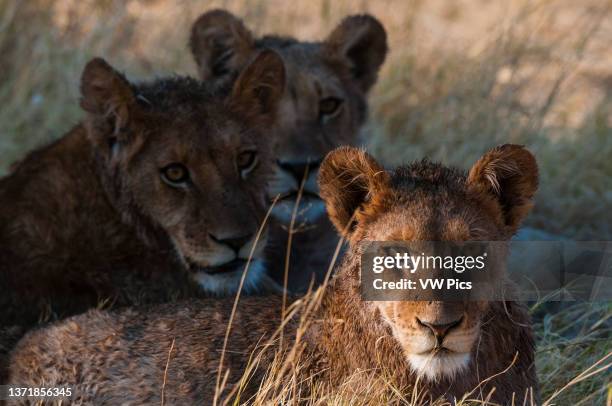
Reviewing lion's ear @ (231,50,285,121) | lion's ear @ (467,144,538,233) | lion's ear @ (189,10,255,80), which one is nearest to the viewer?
lion's ear @ (467,144,538,233)

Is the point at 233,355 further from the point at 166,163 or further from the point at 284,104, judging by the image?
the point at 284,104

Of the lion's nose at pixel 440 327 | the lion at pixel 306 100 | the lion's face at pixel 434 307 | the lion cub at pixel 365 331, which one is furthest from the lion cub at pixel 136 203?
the lion's nose at pixel 440 327

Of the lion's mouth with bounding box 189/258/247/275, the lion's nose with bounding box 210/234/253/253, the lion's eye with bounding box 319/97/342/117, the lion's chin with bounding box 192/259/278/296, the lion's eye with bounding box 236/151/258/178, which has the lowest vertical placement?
the lion's chin with bounding box 192/259/278/296

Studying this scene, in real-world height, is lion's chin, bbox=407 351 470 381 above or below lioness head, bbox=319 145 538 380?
below

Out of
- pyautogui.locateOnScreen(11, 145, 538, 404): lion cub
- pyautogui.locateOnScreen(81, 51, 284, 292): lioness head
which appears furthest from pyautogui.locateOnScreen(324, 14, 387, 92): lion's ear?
pyautogui.locateOnScreen(11, 145, 538, 404): lion cub

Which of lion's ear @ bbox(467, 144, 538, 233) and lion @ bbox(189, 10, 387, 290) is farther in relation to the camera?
lion @ bbox(189, 10, 387, 290)

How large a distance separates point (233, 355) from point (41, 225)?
156cm

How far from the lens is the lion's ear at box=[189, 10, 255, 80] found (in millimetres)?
6520

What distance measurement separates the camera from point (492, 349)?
379 centimetres

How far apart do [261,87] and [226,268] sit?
1.06 m

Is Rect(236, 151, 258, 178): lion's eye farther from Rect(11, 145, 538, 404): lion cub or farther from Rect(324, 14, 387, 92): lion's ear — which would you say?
Rect(324, 14, 387, 92): lion's ear

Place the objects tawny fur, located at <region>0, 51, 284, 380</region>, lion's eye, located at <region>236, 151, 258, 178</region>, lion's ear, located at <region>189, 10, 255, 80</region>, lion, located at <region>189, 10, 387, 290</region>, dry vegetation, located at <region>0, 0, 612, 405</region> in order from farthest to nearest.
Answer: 1. dry vegetation, located at <region>0, 0, 612, 405</region>
2. lion's ear, located at <region>189, 10, 255, 80</region>
3. lion, located at <region>189, 10, 387, 290</region>
4. lion's eye, located at <region>236, 151, 258, 178</region>
5. tawny fur, located at <region>0, 51, 284, 380</region>

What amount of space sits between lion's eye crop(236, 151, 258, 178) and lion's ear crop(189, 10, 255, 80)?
4.07ft

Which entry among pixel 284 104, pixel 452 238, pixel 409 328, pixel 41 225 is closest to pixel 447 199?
pixel 452 238
